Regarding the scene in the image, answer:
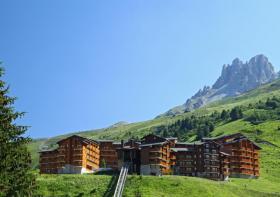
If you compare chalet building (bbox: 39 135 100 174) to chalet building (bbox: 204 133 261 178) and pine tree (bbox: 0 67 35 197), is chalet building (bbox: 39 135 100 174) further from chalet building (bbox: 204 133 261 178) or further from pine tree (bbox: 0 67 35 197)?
pine tree (bbox: 0 67 35 197)

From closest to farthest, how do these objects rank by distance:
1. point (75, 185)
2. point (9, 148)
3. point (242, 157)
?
point (9, 148) < point (75, 185) < point (242, 157)

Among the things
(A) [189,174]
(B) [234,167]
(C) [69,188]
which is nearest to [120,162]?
(A) [189,174]

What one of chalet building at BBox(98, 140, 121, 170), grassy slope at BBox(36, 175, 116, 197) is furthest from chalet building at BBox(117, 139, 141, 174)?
chalet building at BBox(98, 140, 121, 170)

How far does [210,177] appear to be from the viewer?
139875mm

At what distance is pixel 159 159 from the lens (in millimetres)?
133750

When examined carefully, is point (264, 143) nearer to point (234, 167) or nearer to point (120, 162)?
point (234, 167)

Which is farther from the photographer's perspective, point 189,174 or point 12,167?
point 189,174

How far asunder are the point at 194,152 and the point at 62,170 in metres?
37.3

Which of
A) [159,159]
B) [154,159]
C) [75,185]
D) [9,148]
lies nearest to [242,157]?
[159,159]

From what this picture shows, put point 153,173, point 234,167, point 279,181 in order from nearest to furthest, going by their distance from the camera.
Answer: point 153,173 < point 279,181 < point 234,167

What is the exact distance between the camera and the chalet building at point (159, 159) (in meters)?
135

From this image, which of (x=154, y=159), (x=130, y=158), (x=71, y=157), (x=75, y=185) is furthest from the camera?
(x=71, y=157)

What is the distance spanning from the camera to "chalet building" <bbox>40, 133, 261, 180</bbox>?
444 feet

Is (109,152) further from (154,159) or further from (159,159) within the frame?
(159,159)
